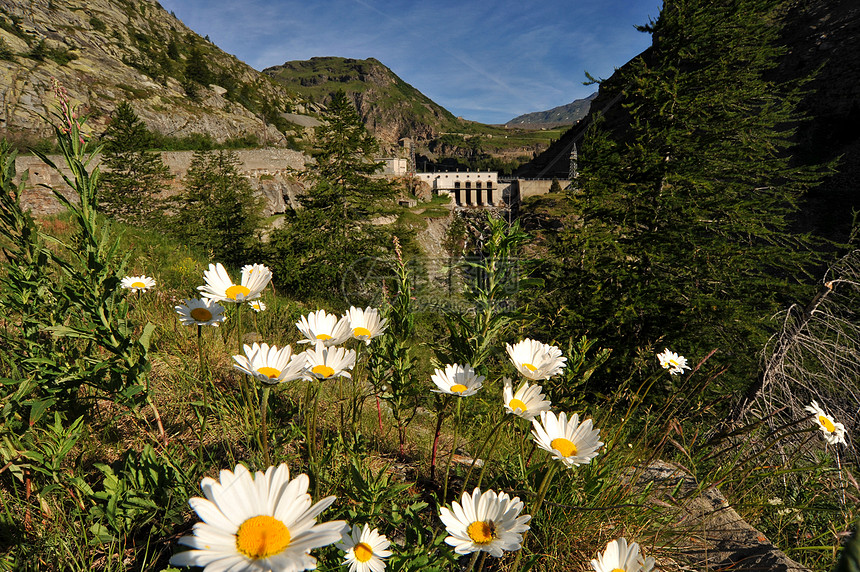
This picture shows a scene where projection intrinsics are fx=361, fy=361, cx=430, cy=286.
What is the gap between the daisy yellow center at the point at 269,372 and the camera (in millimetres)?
1166

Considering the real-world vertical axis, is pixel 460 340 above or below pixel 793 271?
above

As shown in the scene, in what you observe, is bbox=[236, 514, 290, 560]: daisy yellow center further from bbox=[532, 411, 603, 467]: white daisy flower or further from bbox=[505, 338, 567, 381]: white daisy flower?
bbox=[505, 338, 567, 381]: white daisy flower

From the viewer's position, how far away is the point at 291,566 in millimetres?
705

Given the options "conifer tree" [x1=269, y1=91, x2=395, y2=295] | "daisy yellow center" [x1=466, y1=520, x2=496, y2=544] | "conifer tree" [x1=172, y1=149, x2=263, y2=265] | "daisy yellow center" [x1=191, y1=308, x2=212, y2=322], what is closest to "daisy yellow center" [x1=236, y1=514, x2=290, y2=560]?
"daisy yellow center" [x1=466, y1=520, x2=496, y2=544]

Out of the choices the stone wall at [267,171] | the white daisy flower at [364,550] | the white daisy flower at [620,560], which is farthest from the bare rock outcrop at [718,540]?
the stone wall at [267,171]

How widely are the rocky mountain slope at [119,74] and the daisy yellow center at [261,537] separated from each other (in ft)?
99.9

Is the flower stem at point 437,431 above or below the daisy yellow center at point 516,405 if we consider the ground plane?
below

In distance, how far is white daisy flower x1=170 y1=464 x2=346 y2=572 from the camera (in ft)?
2.40

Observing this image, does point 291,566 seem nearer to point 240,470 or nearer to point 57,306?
point 240,470

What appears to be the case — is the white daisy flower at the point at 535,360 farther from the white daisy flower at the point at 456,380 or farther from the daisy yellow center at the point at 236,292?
the daisy yellow center at the point at 236,292

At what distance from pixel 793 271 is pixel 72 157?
10.4 meters

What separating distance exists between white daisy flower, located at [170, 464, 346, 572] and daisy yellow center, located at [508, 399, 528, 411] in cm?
74

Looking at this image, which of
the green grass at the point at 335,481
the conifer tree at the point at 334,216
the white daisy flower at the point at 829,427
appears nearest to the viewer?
the green grass at the point at 335,481

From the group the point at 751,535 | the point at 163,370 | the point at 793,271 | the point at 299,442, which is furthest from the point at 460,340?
the point at 793,271
